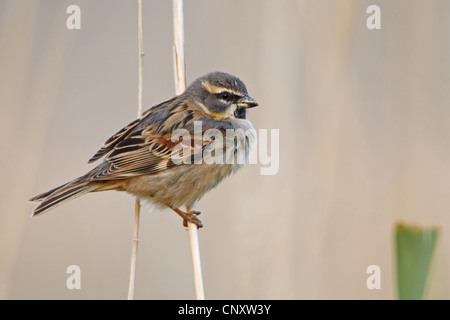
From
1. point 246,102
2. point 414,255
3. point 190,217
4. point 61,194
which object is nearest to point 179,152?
point 190,217

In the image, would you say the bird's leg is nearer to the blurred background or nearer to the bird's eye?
the blurred background

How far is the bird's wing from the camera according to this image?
2941 mm

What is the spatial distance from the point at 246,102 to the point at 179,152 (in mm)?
487

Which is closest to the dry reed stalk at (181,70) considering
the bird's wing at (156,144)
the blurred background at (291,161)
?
A: the bird's wing at (156,144)

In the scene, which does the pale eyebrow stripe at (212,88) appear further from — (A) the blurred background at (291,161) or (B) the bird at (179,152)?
(A) the blurred background at (291,161)

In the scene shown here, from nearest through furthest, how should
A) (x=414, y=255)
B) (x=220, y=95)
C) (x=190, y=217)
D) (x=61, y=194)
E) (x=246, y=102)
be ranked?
(x=414, y=255) → (x=61, y=194) → (x=190, y=217) → (x=246, y=102) → (x=220, y=95)

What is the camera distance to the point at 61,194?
2705mm

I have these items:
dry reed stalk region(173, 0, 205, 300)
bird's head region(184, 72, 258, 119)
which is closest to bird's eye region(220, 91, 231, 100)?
bird's head region(184, 72, 258, 119)

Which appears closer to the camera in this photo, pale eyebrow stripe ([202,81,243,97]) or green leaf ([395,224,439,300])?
green leaf ([395,224,439,300])

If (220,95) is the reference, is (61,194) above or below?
below

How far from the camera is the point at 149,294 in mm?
3418

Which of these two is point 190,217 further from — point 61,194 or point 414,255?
point 414,255

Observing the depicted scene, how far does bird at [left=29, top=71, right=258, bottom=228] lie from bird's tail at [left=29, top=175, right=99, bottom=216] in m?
0.04

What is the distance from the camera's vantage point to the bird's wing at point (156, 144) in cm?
294
